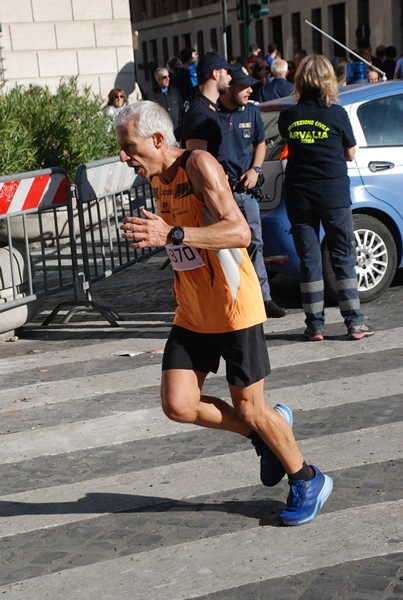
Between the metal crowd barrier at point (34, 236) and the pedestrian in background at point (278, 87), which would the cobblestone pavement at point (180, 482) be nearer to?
the metal crowd barrier at point (34, 236)

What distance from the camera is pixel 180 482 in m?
5.61

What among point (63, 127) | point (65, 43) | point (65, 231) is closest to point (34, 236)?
point (65, 231)

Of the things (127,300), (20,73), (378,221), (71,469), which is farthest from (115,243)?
(20,73)

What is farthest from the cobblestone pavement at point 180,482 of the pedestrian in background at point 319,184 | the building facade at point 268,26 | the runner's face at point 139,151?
the building facade at point 268,26

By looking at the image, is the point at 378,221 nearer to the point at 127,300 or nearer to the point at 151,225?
the point at 127,300

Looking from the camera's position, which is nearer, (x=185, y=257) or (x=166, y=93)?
(x=185, y=257)

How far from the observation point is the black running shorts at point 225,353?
194 inches

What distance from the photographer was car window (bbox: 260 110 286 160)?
9.30 metres

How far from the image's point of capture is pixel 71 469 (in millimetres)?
5957

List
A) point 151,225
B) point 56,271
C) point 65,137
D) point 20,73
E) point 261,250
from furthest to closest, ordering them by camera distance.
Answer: point 20,73 → point 65,137 → point 56,271 → point 261,250 → point 151,225

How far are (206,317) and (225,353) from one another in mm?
169

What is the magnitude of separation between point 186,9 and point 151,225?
70455mm

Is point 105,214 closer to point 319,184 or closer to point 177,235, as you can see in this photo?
point 319,184

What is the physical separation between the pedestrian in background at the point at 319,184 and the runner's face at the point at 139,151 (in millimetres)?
3507
